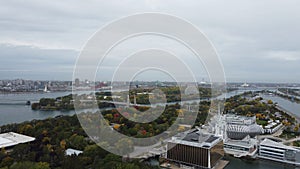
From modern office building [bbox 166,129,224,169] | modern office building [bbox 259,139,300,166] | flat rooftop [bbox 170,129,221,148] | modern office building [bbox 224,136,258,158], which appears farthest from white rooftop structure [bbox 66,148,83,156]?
modern office building [bbox 259,139,300,166]

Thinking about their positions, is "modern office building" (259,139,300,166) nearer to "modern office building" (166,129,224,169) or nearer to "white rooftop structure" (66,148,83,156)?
"modern office building" (166,129,224,169)

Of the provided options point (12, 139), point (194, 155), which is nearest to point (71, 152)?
point (12, 139)

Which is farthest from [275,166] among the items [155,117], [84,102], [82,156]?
[84,102]

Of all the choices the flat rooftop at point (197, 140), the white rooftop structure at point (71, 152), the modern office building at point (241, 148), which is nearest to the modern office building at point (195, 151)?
the flat rooftop at point (197, 140)

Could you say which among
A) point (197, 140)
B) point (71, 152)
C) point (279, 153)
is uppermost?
point (197, 140)

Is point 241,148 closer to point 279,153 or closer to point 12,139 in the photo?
point 279,153

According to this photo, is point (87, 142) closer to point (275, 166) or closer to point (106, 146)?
point (106, 146)

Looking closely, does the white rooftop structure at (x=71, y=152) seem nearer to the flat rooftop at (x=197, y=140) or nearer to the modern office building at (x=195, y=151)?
the modern office building at (x=195, y=151)
